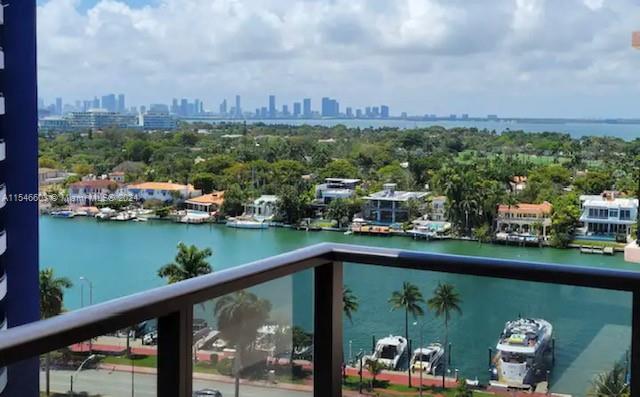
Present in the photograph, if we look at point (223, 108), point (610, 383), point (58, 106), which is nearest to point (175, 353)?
point (610, 383)

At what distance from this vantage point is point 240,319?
6.31 ft

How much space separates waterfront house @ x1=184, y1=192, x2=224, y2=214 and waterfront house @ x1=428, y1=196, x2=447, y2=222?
2.55 m

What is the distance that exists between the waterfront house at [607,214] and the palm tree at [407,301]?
5.51m

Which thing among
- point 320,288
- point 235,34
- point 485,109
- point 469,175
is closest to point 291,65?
point 235,34

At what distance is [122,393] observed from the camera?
160 centimetres

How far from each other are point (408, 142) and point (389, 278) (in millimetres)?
6367

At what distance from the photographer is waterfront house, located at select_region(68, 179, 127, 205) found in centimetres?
788

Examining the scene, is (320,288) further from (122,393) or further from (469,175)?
(469,175)

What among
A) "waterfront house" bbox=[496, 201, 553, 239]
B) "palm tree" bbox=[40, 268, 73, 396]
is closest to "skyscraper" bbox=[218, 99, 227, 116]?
"palm tree" bbox=[40, 268, 73, 396]

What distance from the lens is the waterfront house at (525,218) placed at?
7421 millimetres

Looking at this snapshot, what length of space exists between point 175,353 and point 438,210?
6.23 m

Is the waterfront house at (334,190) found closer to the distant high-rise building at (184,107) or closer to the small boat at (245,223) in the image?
the small boat at (245,223)

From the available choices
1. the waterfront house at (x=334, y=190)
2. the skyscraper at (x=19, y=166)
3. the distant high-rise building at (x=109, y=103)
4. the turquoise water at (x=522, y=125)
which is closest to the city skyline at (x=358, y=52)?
the distant high-rise building at (x=109, y=103)

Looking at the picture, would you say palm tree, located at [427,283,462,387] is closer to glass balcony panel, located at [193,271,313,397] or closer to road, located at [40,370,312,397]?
glass balcony panel, located at [193,271,313,397]
